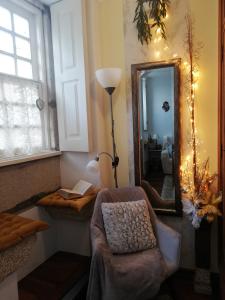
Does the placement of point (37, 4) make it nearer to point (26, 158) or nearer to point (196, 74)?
point (26, 158)

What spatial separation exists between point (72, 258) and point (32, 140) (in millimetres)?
1148

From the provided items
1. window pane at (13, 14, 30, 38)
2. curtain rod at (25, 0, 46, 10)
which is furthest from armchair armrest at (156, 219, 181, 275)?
curtain rod at (25, 0, 46, 10)

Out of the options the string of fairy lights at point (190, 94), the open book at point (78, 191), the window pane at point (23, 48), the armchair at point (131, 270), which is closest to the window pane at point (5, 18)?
the window pane at point (23, 48)

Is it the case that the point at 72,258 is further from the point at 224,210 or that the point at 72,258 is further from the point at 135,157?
the point at 224,210

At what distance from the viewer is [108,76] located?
1.91 m

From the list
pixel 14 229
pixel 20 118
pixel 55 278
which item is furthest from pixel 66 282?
pixel 20 118

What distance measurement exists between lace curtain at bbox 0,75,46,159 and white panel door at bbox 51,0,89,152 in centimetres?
21

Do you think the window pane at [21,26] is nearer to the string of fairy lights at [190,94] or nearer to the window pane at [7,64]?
the window pane at [7,64]

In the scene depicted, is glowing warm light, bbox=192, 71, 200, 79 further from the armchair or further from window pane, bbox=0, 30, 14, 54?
window pane, bbox=0, 30, 14, 54

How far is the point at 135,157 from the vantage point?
7.07 ft

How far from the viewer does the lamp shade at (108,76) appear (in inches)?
74.7

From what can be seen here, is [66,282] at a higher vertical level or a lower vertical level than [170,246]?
lower

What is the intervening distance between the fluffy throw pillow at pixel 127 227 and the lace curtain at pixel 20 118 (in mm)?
857

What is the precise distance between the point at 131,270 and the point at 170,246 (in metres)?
0.34
